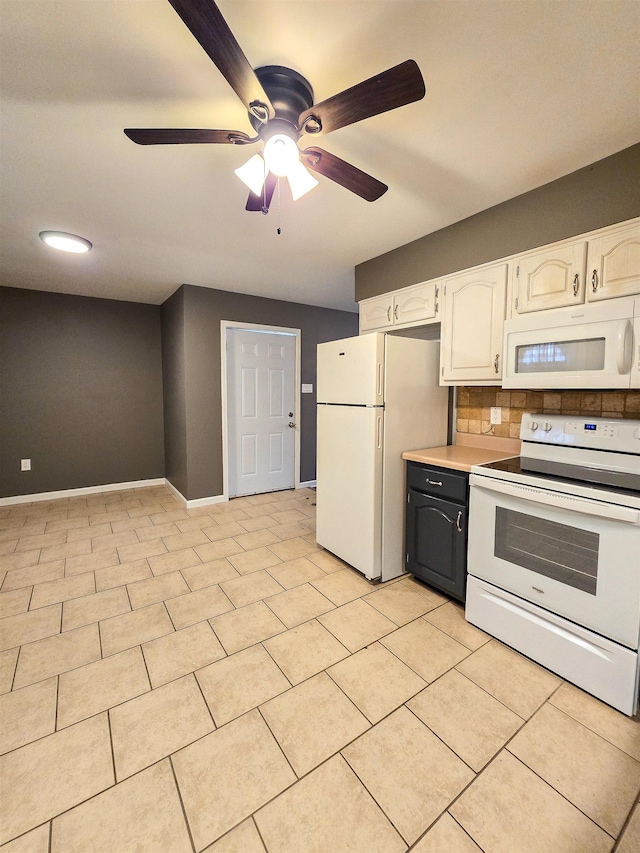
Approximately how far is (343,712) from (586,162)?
2.78 metres

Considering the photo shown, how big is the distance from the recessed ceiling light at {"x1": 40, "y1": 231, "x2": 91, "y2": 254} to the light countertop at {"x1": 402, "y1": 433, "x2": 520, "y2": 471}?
284cm

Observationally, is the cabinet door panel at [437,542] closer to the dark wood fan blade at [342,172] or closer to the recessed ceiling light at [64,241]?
A: the dark wood fan blade at [342,172]

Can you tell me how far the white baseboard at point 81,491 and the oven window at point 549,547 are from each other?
14.3 ft

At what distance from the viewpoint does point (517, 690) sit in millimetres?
1636

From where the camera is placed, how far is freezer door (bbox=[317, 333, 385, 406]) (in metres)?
2.36

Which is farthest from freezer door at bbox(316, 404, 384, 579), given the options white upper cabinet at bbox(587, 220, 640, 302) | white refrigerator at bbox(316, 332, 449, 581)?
white upper cabinet at bbox(587, 220, 640, 302)

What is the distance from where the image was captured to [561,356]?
72.0 inches

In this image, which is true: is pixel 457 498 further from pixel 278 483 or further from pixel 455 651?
pixel 278 483

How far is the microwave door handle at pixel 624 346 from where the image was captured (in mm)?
1597

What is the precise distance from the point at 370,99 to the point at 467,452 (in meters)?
2.02

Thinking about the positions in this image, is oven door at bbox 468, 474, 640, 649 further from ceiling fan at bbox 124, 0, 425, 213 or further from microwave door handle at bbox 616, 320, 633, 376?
ceiling fan at bbox 124, 0, 425, 213

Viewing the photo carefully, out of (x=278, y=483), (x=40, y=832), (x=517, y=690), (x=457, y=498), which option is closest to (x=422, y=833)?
(x=517, y=690)

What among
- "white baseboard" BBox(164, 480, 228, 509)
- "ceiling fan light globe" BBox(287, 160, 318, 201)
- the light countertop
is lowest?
"white baseboard" BBox(164, 480, 228, 509)

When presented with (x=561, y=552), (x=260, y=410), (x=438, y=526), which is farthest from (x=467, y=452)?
(x=260, y=410)
